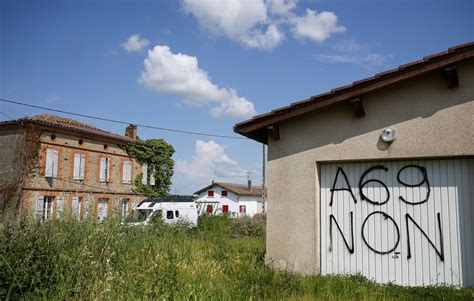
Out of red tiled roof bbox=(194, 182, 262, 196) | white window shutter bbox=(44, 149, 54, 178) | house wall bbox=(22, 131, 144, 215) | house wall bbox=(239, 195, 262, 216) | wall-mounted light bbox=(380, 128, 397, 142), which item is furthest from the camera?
house wall bbox=(239, 195, 262, 216)

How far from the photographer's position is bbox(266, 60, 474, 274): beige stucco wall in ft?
20.8

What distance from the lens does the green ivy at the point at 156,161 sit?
31469mm

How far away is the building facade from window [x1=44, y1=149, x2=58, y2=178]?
20.3 m

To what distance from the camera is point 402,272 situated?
6547 mm

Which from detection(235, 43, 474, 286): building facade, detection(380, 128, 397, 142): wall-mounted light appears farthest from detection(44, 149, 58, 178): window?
detection(380, 128, 397, 142): wall-mounted light

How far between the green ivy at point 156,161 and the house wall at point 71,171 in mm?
601

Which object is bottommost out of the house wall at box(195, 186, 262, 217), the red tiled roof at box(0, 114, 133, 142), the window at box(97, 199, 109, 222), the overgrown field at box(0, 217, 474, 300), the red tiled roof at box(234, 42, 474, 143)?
the overgrown field at box(0, 217, 474, 300)

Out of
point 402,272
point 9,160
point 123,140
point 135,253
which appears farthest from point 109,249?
point 123,140

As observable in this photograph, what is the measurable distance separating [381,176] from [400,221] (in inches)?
31.6

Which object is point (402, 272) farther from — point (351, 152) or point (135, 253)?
point (135, 253)

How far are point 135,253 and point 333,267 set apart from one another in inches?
135

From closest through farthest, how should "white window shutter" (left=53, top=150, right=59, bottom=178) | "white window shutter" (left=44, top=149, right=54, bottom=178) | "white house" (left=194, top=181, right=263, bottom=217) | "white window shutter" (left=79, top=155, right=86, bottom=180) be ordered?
"white window shutter" (left=44, top=149, right=54, bottom=178) → "white window shutter" (left=53, top=150, right=59, bottom=178) → "white window shutter" (left=79, top=155, right=86, bottom=180) → "white house" (left=194, top=181, right=263, bottom=217)

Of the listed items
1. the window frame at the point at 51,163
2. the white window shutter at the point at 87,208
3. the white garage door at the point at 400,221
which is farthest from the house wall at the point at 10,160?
the white garage door at the point at 400,221

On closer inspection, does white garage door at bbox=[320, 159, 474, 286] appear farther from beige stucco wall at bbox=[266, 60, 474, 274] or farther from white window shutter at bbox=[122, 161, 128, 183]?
white window shutter at bbox=[122, 161, 128, 183]
